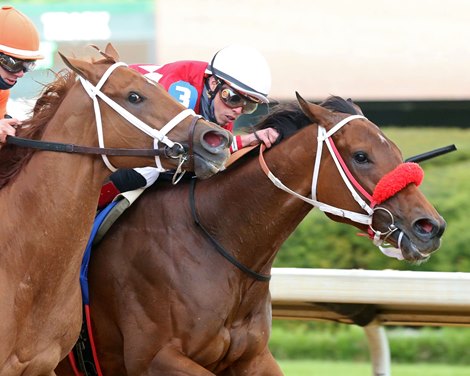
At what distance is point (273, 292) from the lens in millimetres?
5914

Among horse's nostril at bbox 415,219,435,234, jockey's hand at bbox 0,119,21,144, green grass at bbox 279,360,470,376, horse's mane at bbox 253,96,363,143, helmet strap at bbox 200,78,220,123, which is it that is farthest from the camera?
green grass at bbox 279,360,470,376

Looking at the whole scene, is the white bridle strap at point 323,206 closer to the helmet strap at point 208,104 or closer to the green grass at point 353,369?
the helmet strap at point 208,104

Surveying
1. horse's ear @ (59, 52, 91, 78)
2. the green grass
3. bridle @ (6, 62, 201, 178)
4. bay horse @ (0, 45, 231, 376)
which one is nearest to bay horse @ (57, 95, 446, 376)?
bay horse @ (0, 45, 231, 376)

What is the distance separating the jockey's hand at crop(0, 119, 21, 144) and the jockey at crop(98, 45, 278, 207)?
2.52ft

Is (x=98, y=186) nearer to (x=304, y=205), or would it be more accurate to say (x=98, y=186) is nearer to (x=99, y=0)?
(x=304, y=205)

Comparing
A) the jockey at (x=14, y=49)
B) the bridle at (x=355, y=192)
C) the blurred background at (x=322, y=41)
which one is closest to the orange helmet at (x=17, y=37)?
the jockey at (x=14, y=49)

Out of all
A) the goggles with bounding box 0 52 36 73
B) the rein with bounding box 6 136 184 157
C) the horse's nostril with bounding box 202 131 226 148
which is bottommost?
the rein with bounding box 6 136 184 157

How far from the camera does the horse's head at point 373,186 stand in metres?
4.61

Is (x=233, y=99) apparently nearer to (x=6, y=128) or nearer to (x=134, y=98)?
(x=134, y=98)

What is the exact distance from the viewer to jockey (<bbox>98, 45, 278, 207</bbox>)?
16.5 feet

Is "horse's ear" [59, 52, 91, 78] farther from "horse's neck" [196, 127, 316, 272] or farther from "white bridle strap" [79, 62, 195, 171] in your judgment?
"horse's neck" [196, 127, 316, 272]

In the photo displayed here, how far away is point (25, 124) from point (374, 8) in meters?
10.4

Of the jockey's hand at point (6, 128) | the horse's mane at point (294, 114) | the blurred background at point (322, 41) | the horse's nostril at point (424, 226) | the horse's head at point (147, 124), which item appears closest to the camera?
the horse's head at point (147, 124)

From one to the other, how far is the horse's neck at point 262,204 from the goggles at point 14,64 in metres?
1.06
